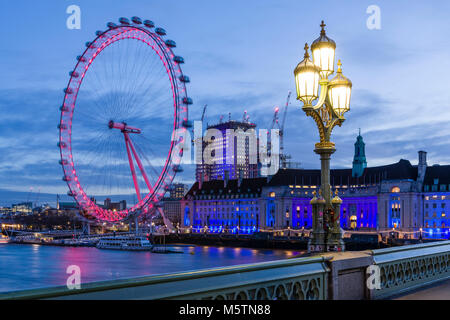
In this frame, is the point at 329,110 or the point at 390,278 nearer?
the point at 390,278

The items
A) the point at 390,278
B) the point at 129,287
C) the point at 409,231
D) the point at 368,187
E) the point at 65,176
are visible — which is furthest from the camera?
the point at 368,187

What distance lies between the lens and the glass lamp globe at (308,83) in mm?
12109

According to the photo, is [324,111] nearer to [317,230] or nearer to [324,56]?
[324,56]

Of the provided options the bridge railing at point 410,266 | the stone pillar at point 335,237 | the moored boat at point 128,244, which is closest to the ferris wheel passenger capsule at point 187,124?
the bridge railing at point 410,266

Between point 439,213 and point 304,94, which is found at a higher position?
point 304,94

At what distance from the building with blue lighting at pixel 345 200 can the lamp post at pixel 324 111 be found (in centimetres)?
11288

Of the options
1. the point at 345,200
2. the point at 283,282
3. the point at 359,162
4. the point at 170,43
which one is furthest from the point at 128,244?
the point at 283,282

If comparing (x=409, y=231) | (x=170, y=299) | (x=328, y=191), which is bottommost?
(x=409, y=231)

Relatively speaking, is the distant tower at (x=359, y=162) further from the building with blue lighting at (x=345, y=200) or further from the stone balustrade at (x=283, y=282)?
the stone balustrade at (x=283, y=282)

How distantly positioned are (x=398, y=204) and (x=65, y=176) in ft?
262

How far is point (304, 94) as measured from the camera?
12125mm
